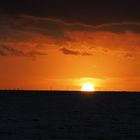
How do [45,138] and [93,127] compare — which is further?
[93,127]

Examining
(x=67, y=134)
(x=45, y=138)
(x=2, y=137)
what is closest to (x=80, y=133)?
(x=67, y=134)

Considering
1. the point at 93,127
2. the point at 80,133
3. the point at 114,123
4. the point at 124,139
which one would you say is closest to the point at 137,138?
the point at 124,139

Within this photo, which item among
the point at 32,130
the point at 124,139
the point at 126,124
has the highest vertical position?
the point at 126,124

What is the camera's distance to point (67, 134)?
227ft

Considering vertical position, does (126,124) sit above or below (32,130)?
above

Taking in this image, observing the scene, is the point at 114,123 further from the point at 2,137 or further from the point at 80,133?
the point at 2,137

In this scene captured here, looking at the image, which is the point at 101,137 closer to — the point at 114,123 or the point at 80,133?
the point at 80,133

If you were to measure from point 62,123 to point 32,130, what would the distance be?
13.7 m

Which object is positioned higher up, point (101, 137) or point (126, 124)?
point (126, 124)

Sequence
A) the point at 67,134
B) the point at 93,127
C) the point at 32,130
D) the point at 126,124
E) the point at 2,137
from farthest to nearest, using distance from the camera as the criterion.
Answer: the point at 126,124 → the point at 93,127 → the point at 32,130 → the point at 67,134 → the point at 2,137

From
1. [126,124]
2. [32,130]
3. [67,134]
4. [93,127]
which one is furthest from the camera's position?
[126,124]

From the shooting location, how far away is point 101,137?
219 feet

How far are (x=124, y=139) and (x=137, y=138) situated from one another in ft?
6.23

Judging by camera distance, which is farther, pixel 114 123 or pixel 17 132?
pixel 114 123
